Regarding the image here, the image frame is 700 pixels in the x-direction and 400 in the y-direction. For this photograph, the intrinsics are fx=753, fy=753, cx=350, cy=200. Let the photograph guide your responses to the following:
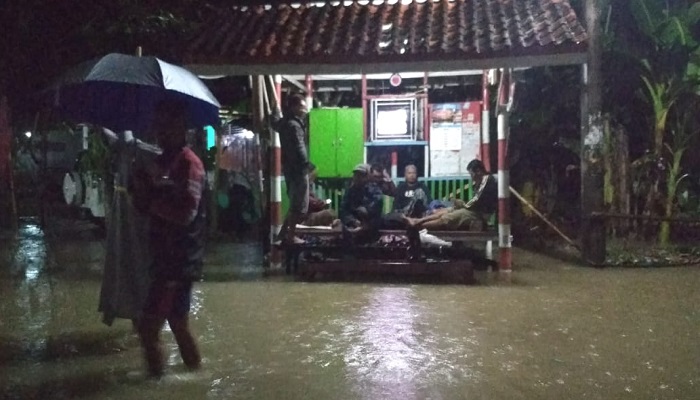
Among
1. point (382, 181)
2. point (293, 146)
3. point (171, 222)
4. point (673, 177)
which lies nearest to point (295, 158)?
point (293, 146)

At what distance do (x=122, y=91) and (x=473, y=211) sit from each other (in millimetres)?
5237

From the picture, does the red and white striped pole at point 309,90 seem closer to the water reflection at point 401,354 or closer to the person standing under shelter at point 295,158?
the person standing under shelter at point 295,158

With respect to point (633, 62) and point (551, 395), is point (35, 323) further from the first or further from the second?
point (633, 62)

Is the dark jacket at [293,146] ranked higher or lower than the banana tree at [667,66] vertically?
lower

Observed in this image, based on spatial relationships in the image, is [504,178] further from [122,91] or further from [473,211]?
[122,91]

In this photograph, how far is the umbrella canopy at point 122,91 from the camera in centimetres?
598

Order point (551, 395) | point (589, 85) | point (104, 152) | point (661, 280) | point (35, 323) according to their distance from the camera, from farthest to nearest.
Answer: point (104, 152) < point (589, 85) < point (661, 280) < point (35, 323) < point (551, 395)

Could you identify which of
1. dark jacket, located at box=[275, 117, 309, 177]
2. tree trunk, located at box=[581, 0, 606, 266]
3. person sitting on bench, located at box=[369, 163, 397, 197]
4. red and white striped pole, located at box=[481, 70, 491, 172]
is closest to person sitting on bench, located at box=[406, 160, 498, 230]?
person sitting on bench, located at box=[369, 163, 397, 197]

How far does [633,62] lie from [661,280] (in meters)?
5.35

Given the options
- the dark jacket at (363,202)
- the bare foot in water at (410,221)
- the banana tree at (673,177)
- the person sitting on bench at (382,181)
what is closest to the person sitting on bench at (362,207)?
the dark jacket at (363,202)

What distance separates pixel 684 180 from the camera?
43.7 feet

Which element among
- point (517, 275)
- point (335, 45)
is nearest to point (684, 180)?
point (517, 275)

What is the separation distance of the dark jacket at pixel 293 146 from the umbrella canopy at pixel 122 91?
2.68 metres

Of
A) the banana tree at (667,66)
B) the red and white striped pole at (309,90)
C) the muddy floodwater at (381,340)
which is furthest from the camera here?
the red and white striped pole at (309,90)
